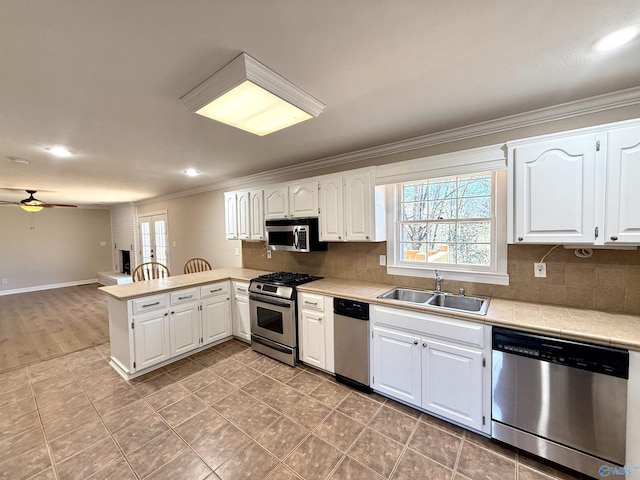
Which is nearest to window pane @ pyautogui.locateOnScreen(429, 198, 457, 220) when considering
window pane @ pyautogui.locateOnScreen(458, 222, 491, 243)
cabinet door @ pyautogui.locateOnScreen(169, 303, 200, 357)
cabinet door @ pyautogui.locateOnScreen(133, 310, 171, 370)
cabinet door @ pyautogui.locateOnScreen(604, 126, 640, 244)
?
window pane @ pyautogui.locateOnScreen(458, 222, 491, 243)

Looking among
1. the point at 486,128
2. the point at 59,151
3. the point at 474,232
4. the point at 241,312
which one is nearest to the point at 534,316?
the point at 474,232

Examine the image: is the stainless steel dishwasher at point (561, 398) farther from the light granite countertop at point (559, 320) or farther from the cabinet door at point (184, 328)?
the cabinet door at point (184, 328)

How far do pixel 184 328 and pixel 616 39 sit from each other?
4140 mm

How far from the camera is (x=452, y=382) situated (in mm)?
2012

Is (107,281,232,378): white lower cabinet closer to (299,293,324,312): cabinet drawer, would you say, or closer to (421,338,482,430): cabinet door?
(299,293,324,312): cabinet drawer

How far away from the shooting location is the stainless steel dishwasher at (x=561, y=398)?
4.95 feet

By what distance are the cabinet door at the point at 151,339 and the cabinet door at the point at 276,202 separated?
1.69m

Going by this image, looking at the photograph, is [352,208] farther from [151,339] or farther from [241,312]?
[151,339]

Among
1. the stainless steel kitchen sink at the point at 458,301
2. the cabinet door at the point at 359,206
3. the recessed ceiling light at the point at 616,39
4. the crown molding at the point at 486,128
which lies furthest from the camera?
the cabinet door at the point at 359,206

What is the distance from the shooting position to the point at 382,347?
92.7 inches

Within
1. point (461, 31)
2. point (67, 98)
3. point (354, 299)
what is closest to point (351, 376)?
point (354, 299)

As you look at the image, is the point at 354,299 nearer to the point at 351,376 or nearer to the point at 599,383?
the point at 351,376

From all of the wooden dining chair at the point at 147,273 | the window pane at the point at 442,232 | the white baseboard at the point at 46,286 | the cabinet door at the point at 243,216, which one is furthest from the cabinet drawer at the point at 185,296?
the white baseboard at the point at 46,286

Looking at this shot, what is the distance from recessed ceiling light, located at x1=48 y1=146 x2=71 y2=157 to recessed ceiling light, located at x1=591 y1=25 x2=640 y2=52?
4240 millimetres
